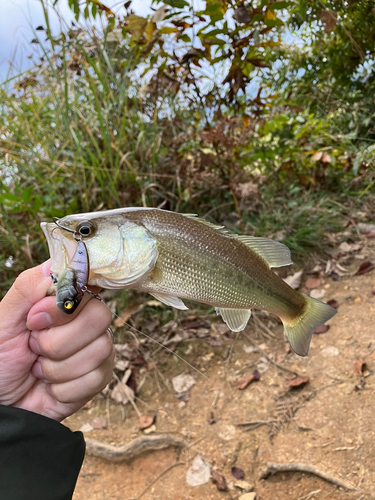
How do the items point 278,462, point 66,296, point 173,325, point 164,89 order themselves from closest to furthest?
point 66,296
point 278,462
point 173,325
point 164,89

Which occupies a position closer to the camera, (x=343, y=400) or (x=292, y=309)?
(x=292, y=309)

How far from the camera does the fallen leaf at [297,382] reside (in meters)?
2.18

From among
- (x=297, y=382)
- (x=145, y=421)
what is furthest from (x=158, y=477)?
(x=297, y=382)

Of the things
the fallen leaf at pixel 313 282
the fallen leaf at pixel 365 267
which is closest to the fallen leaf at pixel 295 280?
the fallen leaf at pixel 313 282

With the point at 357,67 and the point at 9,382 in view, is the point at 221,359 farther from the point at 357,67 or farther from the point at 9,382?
the point at 357,67

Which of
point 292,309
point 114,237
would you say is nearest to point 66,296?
point 114,237

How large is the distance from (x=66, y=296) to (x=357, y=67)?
421 cm

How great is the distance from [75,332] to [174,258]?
372 mm

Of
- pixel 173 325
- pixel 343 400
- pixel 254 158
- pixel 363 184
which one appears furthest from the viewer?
pixel 363 184

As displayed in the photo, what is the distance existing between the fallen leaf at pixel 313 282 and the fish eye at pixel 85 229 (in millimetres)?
2393

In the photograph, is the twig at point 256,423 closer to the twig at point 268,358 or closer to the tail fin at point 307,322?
the twig at point 268,358

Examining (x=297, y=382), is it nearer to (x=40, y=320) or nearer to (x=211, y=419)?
(x=211, y=419)

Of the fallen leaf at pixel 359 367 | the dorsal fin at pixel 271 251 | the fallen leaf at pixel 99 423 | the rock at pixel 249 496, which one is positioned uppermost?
the dorsal fin at pixel 271 251

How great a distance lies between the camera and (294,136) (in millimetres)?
3871
